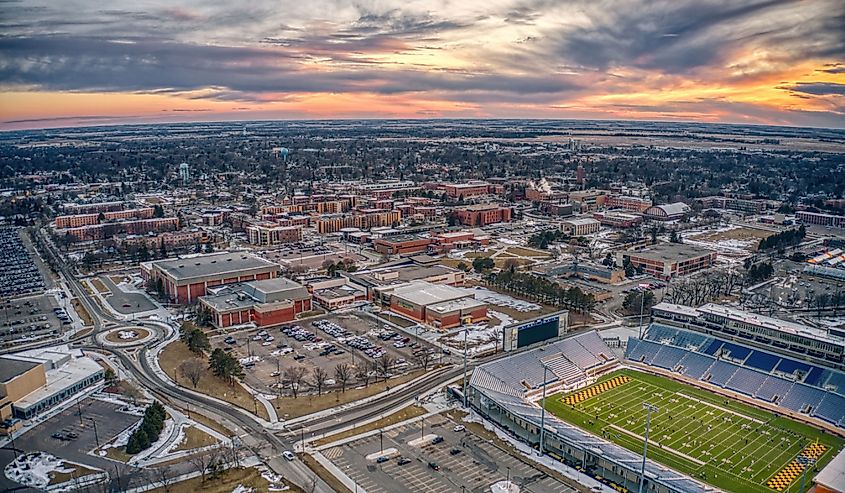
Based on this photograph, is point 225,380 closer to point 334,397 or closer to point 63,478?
point 334,397

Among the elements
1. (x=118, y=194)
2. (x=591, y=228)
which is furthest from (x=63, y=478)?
(x=118, y=194)

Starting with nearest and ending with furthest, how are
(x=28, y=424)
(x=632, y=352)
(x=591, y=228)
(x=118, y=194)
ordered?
(x=28, y=424) < (x=632, y=352) < (x=591, y=228) < (x=118, y=194)

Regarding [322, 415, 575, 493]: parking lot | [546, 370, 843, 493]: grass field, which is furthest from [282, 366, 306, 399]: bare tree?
[546, 370, 843, 493]: grass field

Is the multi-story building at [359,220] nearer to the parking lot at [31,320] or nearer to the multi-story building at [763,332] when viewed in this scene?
the parking lot at [31,320]

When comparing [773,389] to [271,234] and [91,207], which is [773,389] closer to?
[271,234]

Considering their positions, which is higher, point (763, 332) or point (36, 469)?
point (763, 332)

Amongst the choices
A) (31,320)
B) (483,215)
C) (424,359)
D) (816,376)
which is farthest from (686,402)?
(483,215)
